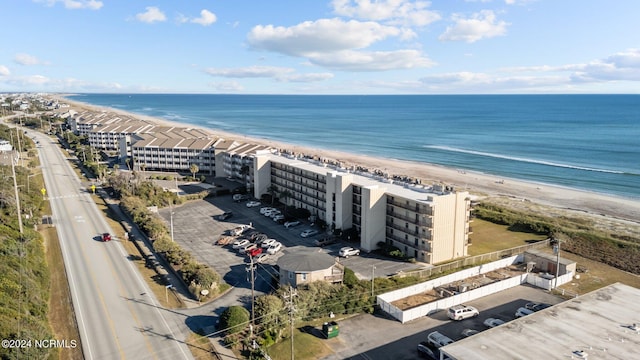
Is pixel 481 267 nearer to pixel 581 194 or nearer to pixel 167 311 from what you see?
pixel 167 311

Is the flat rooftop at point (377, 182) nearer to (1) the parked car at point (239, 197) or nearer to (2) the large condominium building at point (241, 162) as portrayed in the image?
(2) the large condominium building at point (241, 162)

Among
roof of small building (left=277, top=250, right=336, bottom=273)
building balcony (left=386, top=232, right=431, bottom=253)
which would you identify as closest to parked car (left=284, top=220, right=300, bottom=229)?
building balcony (left=386, top=232, right=431, bottom=253)

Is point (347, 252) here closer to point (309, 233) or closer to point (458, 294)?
point (309, 233)

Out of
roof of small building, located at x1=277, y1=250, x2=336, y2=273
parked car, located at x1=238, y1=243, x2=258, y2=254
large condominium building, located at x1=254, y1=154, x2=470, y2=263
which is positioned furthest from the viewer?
parked car, located at x1=238, y1=243, x2=258, y2=254

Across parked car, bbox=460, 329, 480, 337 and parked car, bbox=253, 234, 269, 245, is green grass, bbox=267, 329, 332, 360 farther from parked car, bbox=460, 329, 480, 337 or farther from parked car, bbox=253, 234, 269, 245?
parked car, bbox=253, 234, 269, 245

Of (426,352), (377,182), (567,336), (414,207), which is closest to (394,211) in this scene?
(414,207)

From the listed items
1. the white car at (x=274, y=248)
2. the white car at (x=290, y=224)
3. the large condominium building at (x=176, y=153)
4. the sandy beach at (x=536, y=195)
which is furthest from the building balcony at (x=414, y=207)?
the large condominium building at (x=176, y=153)
